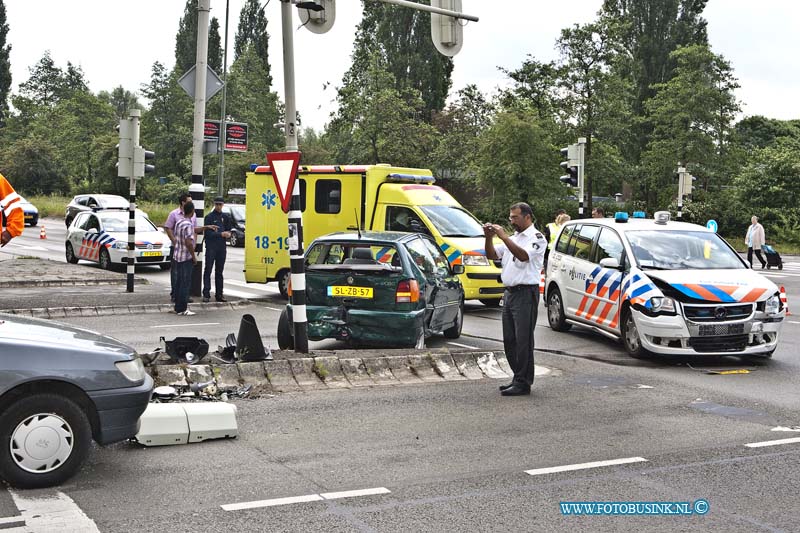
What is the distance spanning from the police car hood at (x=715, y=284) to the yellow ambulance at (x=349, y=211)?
5435mm

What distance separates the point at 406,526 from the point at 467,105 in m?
52.8

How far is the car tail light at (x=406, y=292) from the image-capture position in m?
10.8

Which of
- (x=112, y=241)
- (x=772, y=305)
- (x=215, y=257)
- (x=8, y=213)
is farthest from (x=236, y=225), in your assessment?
(x=772, y=305)

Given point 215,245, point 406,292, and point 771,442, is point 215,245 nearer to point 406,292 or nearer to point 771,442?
point 406,292

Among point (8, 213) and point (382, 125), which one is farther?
point (382, 125)

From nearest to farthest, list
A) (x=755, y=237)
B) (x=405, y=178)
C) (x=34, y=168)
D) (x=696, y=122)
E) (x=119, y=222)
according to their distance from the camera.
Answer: (x=405, y=178) → (x=119, y=222) → (x=755, y=237) → (x=696, y=122) → (x=34, y=168)

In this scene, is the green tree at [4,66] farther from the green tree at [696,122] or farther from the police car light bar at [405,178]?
the police car light bar at [405,178]

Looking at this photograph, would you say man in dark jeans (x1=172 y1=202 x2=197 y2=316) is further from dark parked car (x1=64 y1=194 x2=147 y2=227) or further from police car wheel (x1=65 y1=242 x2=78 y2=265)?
dark parked car (x1=64 y1=194 x2=147 y2=227)

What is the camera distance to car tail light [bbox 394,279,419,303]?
10836 mm

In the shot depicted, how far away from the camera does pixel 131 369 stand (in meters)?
6.17

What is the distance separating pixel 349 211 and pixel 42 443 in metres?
12.5

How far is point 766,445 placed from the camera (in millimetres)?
7219

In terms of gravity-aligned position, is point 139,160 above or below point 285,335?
above

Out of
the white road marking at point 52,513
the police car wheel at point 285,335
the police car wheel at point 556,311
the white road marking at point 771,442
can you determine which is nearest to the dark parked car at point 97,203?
the police car wheel at point 556,311
